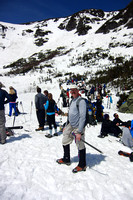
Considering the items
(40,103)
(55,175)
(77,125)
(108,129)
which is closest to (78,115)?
(77,125)

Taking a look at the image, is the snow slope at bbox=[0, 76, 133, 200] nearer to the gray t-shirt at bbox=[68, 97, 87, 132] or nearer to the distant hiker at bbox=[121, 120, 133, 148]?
the distant hiker at bbox=[121, 120, 133, 148]

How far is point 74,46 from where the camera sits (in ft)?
150

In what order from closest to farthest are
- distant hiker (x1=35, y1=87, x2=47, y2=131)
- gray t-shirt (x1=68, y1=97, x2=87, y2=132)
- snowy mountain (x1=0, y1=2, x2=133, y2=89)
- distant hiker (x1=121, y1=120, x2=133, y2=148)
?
gray t-shirt (x1=68, y1=97, x2=87, y2=132)
distant hiker (x1=121, y1=120, x2=133, y2=148)
distant hiker (x1=35, y1=87, x2=47, y2=131)
snowy mountain (x1=0, y1=2, x2=133, y2=89)

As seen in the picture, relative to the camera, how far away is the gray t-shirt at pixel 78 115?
9.59 ft

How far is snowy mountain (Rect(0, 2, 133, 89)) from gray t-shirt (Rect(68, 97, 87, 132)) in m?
15.5

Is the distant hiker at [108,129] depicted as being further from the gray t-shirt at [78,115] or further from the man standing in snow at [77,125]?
the gray t-shirt at [78,115]

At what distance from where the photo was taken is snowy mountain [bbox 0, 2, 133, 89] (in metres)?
27.8

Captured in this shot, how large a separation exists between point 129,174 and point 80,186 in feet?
4.72

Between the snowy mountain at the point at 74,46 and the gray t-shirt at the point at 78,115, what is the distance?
15484 mm

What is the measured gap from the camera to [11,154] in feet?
13.4

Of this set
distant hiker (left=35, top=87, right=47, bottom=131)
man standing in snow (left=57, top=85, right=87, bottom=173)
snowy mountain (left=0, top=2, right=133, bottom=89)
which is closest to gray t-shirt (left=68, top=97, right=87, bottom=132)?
man standing in snow (left=57, top=85, right=87, bottom=173)

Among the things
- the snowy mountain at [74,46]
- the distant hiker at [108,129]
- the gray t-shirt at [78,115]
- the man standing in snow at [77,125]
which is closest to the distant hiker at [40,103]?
the distant hiker at [108,129]

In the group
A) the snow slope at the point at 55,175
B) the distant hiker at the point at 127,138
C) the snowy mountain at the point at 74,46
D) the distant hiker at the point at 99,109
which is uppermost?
the snowy mountain at the point at 74,46

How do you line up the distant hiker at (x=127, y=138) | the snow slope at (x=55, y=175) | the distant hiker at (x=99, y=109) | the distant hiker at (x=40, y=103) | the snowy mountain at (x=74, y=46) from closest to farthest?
1. the snow slope at (x=55, y=175)
2. the distant hiker at (x=127, y=138)
3. the distant hiker at (x=40, y=103)
4. the distant hiker at (x=99, y=109)
5. the snowy mountain at (x=74, y=46)
